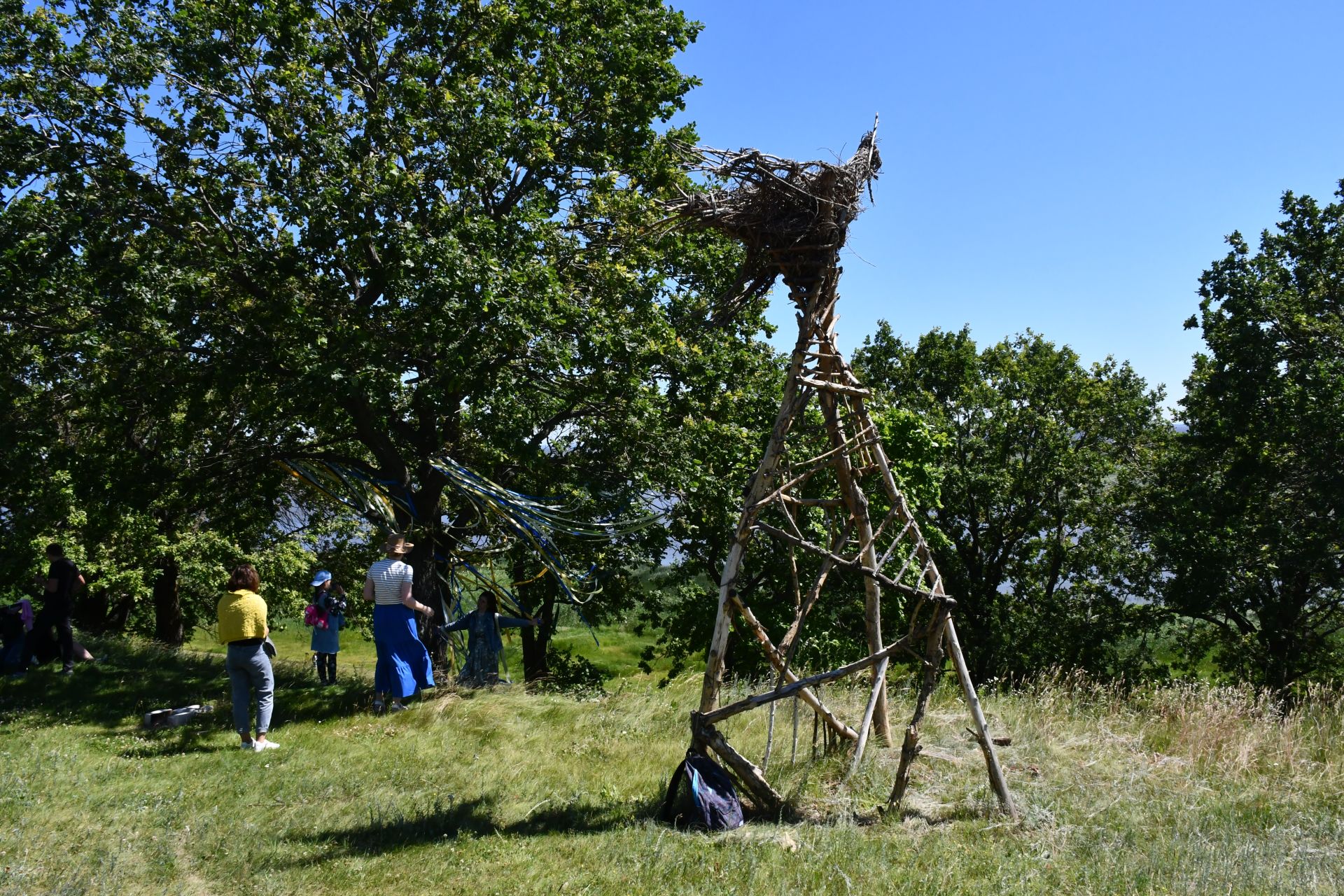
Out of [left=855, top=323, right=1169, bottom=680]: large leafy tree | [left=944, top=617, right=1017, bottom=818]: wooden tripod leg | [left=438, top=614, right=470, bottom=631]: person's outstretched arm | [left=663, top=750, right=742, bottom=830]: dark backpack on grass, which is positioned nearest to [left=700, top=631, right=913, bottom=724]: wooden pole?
[left=663, top=750, right=742, bottom=830]: dark backpack on grass

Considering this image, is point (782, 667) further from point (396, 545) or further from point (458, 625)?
point (458, 625)

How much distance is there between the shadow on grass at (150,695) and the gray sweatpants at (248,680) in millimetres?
535

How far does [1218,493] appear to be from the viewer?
19.7 meters

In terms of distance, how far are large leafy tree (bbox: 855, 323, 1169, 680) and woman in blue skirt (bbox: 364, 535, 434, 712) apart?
15.1 m

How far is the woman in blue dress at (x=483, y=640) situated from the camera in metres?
11.5

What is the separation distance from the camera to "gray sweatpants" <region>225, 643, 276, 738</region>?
325 inches

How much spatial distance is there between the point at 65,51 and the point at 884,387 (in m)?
19.3

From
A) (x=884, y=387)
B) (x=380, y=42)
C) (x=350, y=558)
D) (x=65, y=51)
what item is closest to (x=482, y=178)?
(x=380, y=42)

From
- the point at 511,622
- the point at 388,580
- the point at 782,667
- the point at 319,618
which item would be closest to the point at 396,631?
the point at 388,580

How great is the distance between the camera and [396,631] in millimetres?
9414

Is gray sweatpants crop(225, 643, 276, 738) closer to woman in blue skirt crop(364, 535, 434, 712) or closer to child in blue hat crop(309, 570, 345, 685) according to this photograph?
woman in blue skirt crop(364, 535, 434, 712)

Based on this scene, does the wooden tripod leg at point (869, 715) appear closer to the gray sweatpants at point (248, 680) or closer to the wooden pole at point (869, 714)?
the wooden pole at point (869, 714)

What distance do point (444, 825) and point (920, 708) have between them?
322 cm

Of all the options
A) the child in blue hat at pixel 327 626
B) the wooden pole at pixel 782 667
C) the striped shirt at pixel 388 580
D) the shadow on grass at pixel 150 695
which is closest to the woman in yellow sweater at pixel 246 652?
the shadow on grass at pixel 150 695
